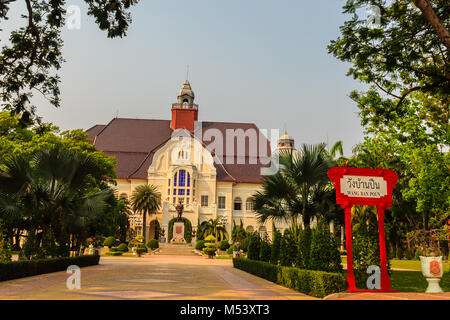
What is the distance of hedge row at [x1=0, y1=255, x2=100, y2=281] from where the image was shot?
45.2ft

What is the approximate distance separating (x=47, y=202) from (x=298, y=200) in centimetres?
1062

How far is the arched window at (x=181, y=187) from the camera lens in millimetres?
57188

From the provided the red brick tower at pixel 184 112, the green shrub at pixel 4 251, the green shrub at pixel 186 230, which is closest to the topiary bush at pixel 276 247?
the green shrub at pixel 4 251

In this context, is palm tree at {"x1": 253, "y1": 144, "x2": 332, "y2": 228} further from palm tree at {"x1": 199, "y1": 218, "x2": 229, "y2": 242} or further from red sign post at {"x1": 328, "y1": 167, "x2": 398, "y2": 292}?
palm tree at {"x1": 199, "y1": 218, "x2": 229, "y2": 242}

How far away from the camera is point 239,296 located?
33.6 ft

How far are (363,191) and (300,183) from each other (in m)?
6.10

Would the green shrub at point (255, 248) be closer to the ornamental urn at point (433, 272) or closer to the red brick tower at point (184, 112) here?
the ornamental urn at point (433, 272)

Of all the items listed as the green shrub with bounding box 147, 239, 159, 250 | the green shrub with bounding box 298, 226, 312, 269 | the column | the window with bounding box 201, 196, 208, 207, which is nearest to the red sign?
the column

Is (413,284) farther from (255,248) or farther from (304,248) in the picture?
(255,248)

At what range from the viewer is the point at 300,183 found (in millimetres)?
17156

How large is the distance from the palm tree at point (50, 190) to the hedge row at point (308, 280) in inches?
330

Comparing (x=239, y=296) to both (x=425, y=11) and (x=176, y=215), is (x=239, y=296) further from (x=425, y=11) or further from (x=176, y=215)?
(x=176, y=215)

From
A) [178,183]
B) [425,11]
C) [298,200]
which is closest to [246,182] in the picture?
[178,183]

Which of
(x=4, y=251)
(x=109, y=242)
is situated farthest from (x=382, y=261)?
(x=109, y=242)
